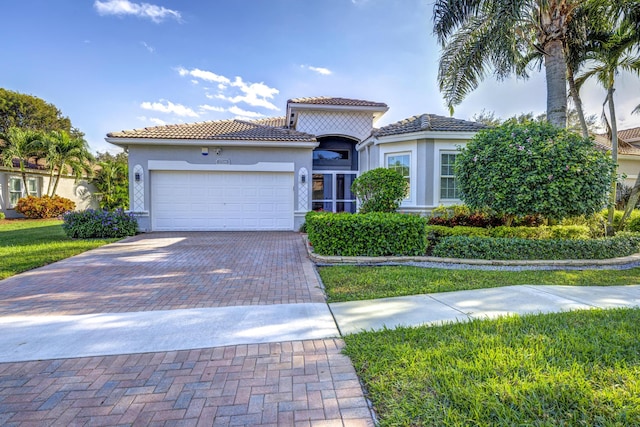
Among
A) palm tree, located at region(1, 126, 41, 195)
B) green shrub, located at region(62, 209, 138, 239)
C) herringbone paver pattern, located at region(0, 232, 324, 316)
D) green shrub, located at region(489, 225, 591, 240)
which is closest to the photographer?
herringbone paver pattern, located at region(0, 232, 324, 316)

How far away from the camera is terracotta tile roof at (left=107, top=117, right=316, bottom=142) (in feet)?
40.6

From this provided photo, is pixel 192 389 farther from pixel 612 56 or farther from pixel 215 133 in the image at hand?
pixel 612 56

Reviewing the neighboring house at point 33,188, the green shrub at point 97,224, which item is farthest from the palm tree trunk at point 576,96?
the neighboring house at point 33,188

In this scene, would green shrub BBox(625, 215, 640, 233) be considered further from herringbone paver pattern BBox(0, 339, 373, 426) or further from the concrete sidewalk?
herringbone paver pattern BBox(0, 339, 373, 426)

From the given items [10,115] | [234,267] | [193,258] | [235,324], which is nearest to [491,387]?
[235,324]

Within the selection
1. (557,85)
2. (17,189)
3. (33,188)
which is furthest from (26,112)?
(557,85)

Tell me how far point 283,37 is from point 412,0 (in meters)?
5.50

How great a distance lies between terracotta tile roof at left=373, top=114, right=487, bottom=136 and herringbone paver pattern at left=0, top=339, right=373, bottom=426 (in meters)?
9.75

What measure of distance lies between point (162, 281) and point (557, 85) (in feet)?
38.1

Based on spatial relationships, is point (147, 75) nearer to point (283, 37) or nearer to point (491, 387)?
point (283, 37)

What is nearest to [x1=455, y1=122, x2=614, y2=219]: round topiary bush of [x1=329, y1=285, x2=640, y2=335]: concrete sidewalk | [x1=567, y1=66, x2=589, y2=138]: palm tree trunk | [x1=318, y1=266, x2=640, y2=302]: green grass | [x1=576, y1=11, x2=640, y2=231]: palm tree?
[x1=576, y1=11, x2=640, y2=231]: palm tree

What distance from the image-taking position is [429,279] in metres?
5.96

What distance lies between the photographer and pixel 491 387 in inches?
98.4

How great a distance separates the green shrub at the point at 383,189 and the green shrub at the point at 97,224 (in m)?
9.05
